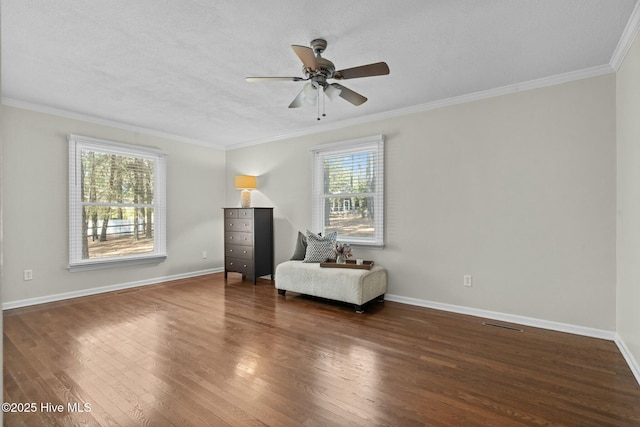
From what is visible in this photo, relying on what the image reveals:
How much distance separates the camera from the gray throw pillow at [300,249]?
5.01 m

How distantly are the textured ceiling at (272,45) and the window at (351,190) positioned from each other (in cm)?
82

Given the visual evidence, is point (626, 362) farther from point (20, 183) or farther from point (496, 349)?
point (20, 183)

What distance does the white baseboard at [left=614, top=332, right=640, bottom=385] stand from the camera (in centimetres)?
244

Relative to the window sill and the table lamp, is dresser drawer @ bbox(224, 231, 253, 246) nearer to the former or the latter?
the table lamp

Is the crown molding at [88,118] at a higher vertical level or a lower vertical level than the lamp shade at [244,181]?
higher

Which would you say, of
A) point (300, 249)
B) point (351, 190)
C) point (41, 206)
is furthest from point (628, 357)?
point (41, 206)

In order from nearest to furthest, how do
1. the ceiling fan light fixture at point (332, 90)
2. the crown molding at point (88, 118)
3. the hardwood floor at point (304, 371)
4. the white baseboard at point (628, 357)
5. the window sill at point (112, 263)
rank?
the hardwood floor at point (304, 371), the white baseboard at point (628, 357), the ceiling fan light fixture at point (332, 90), the crown molding at point (88, 118), the window sill at point (112, 263)

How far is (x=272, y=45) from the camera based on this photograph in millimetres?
2768

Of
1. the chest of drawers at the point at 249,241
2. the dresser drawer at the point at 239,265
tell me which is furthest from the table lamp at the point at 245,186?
the dresser drawer at the point at 239,265

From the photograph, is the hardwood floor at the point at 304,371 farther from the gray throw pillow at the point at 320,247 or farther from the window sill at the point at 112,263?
the gray throw pillow at the point at 320,247

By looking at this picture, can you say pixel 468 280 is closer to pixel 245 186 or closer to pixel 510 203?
pixel 510 203

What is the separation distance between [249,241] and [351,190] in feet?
5.98

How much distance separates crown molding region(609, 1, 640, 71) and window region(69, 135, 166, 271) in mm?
5548

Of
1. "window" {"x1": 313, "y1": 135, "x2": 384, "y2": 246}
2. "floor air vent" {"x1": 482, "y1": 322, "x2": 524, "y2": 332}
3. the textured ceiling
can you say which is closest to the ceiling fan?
the textured ceiling
